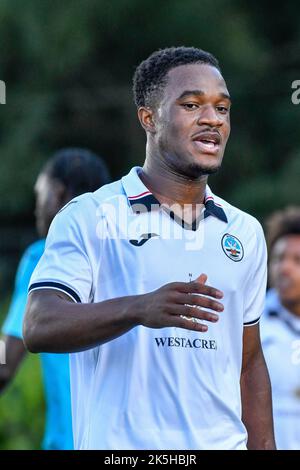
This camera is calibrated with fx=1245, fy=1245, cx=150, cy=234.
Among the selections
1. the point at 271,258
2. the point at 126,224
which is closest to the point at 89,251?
the point at 126,224

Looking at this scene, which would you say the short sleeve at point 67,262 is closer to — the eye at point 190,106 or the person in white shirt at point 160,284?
the person in white shirt at point 160,284

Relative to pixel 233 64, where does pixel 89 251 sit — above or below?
below

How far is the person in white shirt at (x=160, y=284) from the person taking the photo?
3.77 metres

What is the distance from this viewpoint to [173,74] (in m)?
4.09

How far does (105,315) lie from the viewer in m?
3.57

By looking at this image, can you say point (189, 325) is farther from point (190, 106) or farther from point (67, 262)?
point (190, 106)

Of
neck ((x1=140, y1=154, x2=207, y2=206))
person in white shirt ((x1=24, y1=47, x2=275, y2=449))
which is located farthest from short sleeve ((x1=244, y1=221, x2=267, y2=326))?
neck ((x1=140, y1=154, x2=207, y2=206))

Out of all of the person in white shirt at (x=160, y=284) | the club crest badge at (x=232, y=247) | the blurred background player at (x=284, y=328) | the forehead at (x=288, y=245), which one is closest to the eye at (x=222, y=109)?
the person in white shirt at (x=160, y=284)

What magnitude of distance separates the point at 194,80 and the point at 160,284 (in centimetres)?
69

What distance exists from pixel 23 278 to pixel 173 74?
2116 millimetres

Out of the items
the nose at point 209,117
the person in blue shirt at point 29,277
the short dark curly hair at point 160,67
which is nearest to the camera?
the nose at point 209,117

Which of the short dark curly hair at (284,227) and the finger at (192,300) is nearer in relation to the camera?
the finger at (192,300)

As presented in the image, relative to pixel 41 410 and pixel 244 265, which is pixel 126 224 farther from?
pixel 41 410

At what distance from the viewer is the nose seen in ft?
13.1
